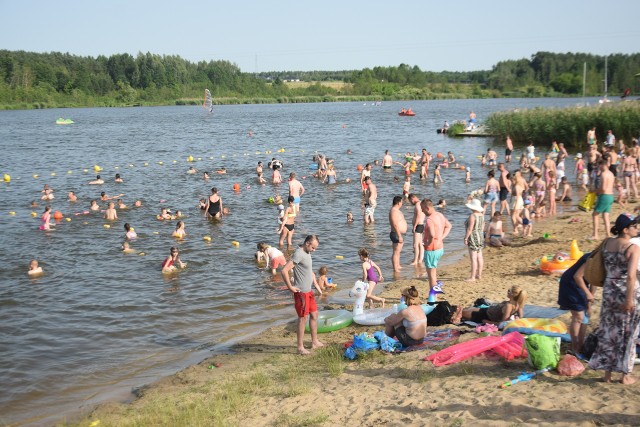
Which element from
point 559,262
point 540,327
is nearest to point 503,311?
point 540,327

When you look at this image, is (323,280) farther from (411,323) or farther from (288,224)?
(411,323)

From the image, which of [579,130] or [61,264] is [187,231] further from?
[579,130]

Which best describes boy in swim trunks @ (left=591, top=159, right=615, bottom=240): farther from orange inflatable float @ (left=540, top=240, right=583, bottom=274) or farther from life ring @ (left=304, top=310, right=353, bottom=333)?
life ring @ (left=304, top=310, right=353, bottom=333)

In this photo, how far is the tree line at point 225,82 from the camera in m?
116

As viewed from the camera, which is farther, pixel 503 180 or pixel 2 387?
pixel 503 180

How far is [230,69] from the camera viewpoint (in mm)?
152875

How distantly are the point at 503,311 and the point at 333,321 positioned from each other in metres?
2.68

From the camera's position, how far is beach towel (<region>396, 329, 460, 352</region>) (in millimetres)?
7992

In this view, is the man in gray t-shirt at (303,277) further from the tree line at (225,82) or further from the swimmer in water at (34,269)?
the tree line at (225,82)

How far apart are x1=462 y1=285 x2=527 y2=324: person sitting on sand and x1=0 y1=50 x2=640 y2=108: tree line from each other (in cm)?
11567

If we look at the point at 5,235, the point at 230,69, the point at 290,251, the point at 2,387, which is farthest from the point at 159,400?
the point at 230,69

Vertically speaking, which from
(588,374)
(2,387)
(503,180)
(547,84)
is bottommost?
(2,387)

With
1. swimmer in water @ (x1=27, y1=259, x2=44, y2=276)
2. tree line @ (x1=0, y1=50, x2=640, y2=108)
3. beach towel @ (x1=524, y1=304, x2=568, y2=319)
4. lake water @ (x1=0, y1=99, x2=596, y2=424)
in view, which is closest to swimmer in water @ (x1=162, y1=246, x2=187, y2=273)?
lake water @ (x1=0, y1=99, x2=596, y2=424)

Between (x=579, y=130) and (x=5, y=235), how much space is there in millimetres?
28447
